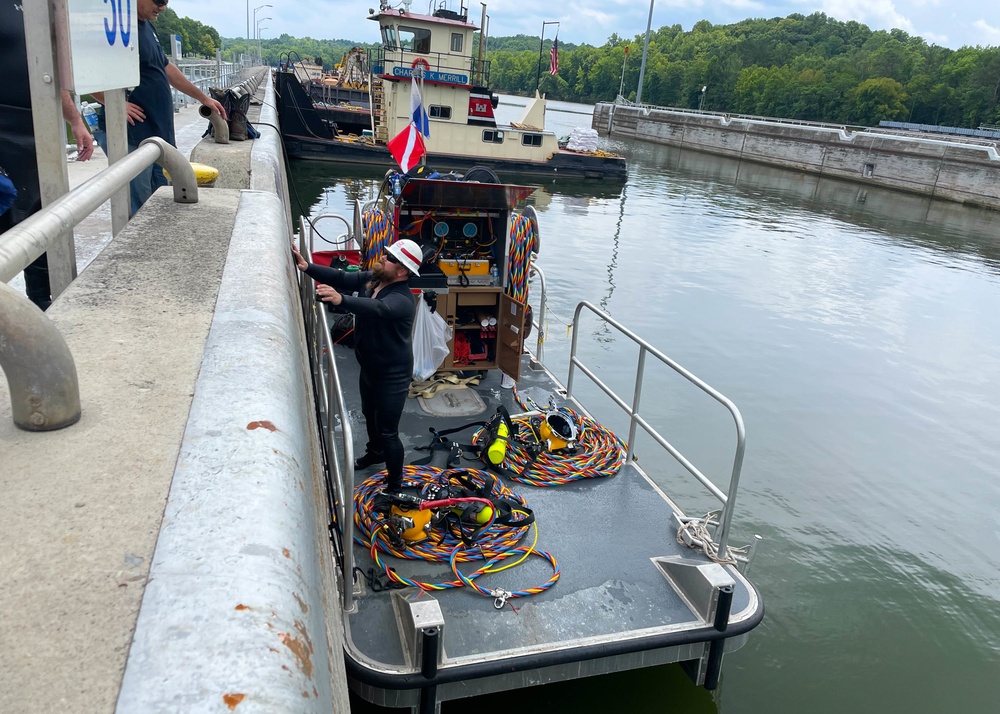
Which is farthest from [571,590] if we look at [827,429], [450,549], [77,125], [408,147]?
[827,429]

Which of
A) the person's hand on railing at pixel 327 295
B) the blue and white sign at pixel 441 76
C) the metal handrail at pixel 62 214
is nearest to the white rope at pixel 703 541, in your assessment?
the person's hand on railing at pixel 327 295

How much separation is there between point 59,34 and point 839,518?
6.85 metres

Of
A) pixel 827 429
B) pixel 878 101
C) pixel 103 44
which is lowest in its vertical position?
pixel 827 429

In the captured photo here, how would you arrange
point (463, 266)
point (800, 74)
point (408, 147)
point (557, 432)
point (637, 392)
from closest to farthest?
point (637, 392) < point (557, 432) < point (463, 266) < point (408, 147) < point (800, 74)

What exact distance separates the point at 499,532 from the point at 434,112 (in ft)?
77.1

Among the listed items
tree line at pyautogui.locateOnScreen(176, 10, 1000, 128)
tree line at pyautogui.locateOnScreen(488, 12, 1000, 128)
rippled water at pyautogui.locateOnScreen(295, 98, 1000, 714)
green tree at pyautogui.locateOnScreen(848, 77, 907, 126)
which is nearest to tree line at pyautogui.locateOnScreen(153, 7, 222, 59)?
tree line at pyautogui.locateOnScreen(176, 10, 1000, 128)

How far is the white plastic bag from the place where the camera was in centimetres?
624

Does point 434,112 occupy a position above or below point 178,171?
above

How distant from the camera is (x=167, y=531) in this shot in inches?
49.3

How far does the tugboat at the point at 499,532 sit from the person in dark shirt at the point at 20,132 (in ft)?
4.73

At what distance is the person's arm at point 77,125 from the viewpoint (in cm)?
280

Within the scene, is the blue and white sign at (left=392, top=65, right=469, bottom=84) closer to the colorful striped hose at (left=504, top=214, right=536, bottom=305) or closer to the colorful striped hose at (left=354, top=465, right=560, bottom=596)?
the colorful striped hose at (left=504, top=214, right=536, bottom=305)

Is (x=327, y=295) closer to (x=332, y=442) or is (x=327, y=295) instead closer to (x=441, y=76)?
(x=332, y=442)

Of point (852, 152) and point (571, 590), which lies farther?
point (852, 152)
